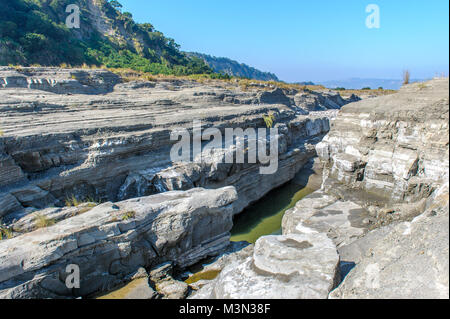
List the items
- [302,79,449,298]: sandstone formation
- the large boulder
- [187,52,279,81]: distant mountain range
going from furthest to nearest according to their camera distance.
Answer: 1. [187,52,279,81]: distant mountain range
2. the large boulder
3. [302,79,449,298]: sandstone formation

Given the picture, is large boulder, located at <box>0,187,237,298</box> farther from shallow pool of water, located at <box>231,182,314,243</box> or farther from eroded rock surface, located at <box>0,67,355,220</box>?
shallow pool of water, located at <box>231,182,314,243</box>

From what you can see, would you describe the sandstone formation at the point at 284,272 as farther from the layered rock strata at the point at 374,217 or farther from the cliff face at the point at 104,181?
the cliff face at the point at 104,181

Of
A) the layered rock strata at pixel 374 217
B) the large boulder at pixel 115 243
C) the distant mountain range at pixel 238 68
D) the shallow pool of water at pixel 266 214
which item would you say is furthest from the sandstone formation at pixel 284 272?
the distant mountain range at pixel 238 68

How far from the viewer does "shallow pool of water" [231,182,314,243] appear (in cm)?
785

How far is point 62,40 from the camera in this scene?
24.1 metres

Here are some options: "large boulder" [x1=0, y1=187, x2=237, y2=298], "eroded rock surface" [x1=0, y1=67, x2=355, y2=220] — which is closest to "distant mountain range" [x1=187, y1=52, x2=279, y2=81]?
"eroded rock surface" [x1=0, y1=67, x2=355, y2=220]

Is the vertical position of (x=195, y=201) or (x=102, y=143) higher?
(x=102, y=143)

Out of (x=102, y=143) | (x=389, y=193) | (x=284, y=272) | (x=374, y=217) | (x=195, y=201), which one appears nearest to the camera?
(x=284, y=272)

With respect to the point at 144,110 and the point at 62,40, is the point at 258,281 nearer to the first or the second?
the point at 144,110

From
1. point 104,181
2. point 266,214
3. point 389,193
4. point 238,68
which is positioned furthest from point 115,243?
point 238,68

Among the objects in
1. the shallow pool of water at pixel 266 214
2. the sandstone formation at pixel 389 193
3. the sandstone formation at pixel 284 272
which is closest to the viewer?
the sandstone formation at pixel 389 193

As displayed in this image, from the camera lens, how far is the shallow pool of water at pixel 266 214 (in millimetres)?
7852

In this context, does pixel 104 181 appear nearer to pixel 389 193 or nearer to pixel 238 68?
pixel 389 193

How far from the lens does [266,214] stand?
8.98 meters
